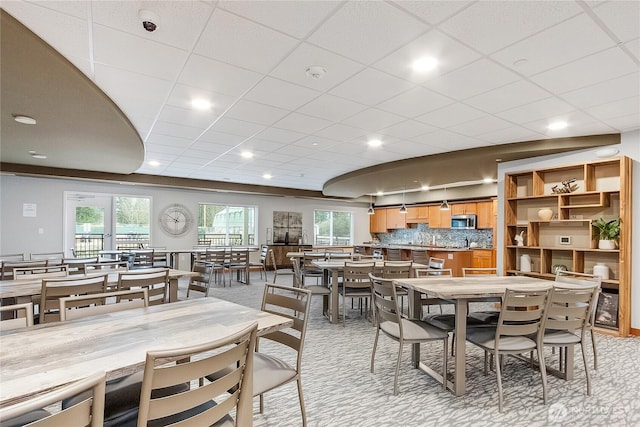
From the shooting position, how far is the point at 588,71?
2.68 meters

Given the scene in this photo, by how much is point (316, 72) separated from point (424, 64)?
0.85 meters

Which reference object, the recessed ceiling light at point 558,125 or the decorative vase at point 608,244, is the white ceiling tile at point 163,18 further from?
the decorative vase at point 608,244

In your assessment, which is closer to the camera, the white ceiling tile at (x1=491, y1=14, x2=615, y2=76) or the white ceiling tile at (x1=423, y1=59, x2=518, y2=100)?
the white ceiling tile at (x1=491, y1=14, x2=615, y2=76)

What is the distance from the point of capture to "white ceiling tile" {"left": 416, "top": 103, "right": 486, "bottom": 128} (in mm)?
3537

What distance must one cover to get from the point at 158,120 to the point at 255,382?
11.1 ft

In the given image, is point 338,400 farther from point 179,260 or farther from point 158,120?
point 179,260

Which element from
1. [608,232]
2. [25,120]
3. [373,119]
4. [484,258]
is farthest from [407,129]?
[484,258]

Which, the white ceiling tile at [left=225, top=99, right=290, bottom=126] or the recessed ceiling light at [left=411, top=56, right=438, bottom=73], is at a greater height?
the white ceiling tile at [left=225, top=99, right=290, bottom=126]

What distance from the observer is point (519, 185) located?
5.43 metres

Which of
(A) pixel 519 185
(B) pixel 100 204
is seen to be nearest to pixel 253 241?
(B) pixel 100 204

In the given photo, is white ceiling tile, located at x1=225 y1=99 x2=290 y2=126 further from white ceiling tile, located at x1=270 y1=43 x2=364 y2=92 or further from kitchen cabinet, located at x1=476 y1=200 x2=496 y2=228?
kitchen cabinet, located at x1=476 y1=200 x2=496 y2=228

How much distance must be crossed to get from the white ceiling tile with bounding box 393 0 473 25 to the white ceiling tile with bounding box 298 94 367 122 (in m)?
1.37

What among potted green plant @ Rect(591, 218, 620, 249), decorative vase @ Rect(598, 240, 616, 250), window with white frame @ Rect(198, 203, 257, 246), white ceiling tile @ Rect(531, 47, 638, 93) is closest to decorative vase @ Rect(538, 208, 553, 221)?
potted green plant @ Rect(591, 218, 620, 249)

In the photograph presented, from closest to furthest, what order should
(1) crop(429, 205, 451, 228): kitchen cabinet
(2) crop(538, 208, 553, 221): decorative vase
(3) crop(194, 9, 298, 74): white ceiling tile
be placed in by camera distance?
(3) crop(194, 9, 298, 74): white ceiling tile
(2) crop(538, 208, 553, 221): decorative vase
(1) crop(429, 205, 451, 228): kitchen cabinet
